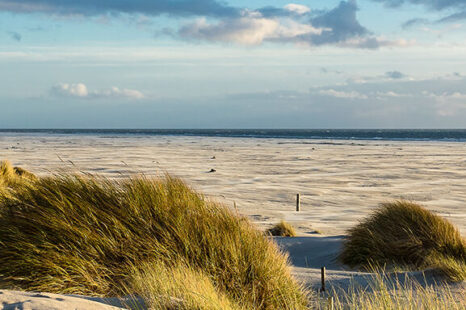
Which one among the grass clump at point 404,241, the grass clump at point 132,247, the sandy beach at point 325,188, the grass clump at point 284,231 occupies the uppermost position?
the grass clump at point 132,247

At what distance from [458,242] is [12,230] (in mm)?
6145

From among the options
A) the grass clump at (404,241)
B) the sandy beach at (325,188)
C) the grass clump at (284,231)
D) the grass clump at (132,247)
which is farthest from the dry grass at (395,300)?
the grass clump at (284,231)

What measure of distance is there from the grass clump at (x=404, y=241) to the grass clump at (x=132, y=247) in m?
2.95

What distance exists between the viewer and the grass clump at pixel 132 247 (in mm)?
4676

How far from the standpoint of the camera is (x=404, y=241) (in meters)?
7.94

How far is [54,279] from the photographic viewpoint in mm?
4613

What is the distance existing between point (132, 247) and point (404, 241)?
4.56m

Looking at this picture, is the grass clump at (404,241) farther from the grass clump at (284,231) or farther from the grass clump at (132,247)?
the grass clump at (132,247)

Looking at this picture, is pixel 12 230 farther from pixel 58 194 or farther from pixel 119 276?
pixel 119 276

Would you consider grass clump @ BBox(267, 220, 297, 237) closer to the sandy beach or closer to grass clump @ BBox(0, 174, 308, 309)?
the sandy beach

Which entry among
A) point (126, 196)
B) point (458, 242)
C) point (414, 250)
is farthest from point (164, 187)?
point (458, 242)

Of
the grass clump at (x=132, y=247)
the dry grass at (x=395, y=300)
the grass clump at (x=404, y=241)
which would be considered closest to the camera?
the dry grass at (x=395, y=300)

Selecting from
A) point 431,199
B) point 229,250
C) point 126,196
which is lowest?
point 431,199

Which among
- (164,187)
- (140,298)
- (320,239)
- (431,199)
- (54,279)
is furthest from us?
(431,199)
